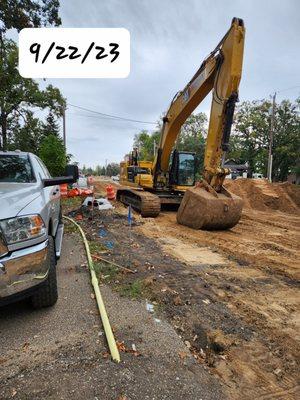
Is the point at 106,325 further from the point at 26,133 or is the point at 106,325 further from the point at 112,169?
the point at 112,169

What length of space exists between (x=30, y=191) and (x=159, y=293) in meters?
2.15

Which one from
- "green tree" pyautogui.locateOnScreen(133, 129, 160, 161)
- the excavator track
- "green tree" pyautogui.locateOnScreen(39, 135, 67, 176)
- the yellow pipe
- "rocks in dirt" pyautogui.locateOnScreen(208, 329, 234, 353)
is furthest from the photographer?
"green tree" pyautogui.locateOnScreen(133, 129, 160, 161)

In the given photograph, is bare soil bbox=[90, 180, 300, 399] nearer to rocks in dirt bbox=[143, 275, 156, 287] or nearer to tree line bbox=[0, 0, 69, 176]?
rocks in dirt bbox=[143, 275, 156, 287]

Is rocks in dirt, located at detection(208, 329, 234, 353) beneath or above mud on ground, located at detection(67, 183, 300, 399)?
above

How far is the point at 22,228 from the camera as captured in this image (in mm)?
3537

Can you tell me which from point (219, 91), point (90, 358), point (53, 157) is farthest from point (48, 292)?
point (53, 157)

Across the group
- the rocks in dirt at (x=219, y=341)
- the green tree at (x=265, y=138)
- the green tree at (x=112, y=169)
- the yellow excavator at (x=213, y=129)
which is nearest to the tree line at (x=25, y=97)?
the yellow excavator at (x=213, y=129)

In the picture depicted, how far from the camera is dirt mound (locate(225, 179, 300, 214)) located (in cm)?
1989

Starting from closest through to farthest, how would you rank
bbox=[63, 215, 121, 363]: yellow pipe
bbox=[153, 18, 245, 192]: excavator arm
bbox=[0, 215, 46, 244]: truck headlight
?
bbox=[63, 215, 121, 363]: yellow pipe, bbox=[0, 215, 46, 244]: truck headlight, bbox=[153, 18, 245, 192]: excavator arm

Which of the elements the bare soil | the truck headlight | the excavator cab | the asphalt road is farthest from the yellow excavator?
the truck headlight

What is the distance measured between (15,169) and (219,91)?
263 inches

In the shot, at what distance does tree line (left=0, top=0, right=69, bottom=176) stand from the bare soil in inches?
398

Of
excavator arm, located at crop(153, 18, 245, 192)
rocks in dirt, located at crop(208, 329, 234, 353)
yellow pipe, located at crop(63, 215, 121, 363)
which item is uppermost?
excavator arm, located at crop(153, 18, 245, 192)

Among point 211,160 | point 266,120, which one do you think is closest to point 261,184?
point 211,160
